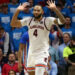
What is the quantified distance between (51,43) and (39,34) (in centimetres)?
326

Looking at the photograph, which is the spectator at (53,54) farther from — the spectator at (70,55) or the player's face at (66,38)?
the spectator at (70,55)

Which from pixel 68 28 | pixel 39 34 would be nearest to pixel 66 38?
pixel 68 28

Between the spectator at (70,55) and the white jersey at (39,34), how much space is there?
1.71 m

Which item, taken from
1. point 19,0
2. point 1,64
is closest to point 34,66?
point 1,64

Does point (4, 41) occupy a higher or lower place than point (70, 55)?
higher

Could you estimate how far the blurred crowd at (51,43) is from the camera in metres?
9.78

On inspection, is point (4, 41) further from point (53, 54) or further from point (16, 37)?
point (53, 54)

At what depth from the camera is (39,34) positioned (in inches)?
302

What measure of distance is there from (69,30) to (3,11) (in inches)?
94.9

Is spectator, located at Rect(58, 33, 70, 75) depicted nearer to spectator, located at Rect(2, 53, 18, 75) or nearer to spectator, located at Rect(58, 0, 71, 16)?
spectator, located at Rect(2, 53, 18, 75)

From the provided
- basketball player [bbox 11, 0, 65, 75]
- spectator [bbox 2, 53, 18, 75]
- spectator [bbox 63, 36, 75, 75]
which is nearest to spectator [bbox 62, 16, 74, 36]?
spectator [bbox 63, 36, 75, 75]

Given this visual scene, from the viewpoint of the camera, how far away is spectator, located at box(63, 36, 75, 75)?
9320mm

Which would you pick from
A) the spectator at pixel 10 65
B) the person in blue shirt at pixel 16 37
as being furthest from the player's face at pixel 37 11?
the person in blue shirt at pixel 16 37

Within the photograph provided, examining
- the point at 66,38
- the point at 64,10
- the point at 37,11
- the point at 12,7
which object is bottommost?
the point at 66,38
